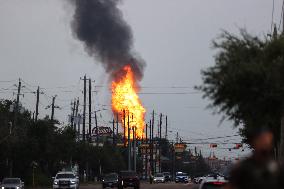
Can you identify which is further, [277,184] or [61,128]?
[61,128]

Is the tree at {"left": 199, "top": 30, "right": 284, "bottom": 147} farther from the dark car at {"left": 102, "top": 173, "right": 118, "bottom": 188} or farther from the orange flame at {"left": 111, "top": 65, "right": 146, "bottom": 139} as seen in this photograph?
the orange flame at {"left": 111, "top": 65, "right": 146, "bottom": 139}

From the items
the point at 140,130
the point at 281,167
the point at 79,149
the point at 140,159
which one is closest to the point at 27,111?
the point at 79,149

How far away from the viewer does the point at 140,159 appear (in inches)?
6107

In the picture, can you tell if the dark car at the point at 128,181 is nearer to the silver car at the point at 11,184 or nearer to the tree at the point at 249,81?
the silver car at the point at 11,184

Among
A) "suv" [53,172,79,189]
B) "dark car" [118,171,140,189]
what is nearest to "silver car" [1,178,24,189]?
"suv" [53,172,79,189]

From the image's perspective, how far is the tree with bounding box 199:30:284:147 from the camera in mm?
16672

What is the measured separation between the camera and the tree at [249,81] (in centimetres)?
1667

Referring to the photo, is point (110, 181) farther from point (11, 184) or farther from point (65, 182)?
point (11, 184)

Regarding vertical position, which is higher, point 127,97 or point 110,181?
point 127,97

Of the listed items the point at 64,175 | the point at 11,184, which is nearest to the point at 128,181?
the point at 64,175

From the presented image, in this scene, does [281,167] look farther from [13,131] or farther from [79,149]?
[79,149]

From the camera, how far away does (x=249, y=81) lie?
1684 centimetres

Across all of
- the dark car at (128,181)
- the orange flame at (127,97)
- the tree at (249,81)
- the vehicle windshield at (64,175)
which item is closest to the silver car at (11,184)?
the vehicle windshield at (64,175)

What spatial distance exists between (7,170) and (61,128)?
12010 millimetres
